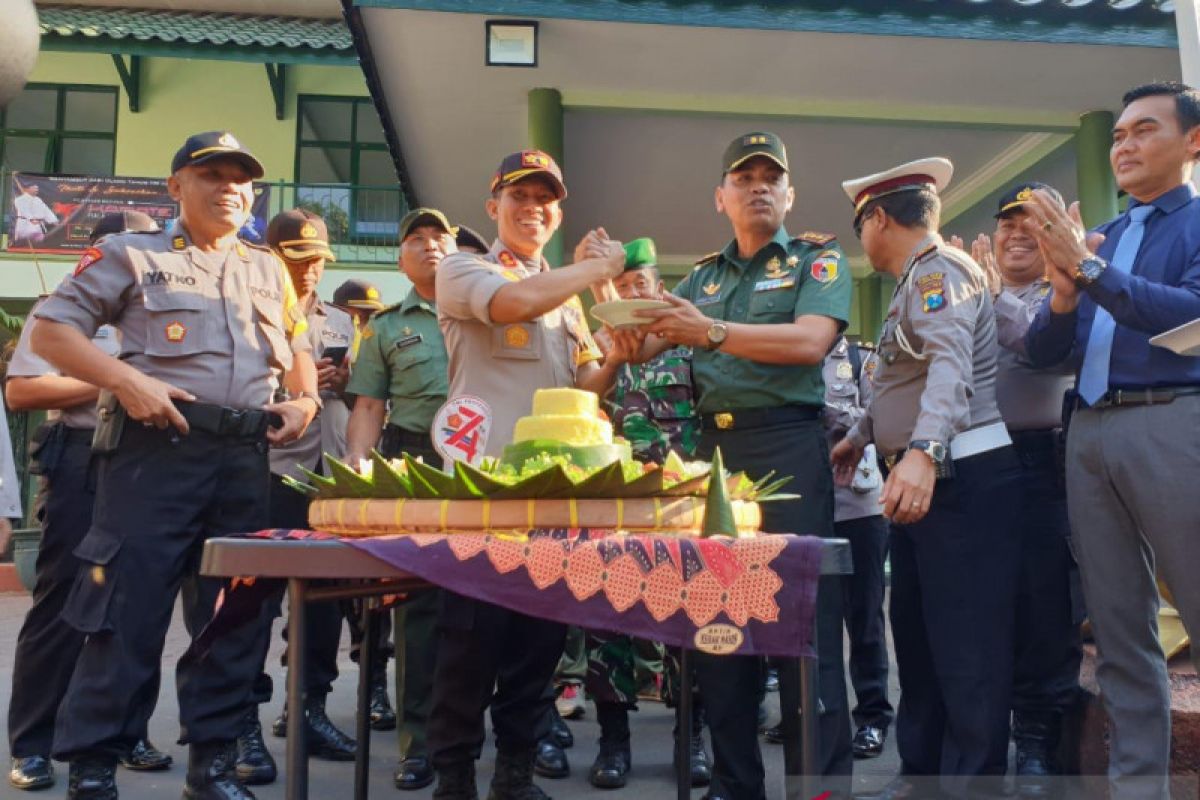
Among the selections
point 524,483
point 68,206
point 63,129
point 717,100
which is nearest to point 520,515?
point 524,483

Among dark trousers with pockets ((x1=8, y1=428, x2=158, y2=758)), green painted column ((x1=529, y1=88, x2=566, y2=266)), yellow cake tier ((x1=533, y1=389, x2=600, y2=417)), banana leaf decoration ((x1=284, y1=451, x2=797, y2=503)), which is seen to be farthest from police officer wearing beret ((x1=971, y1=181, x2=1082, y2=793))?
green painted column ((x1=529, y1=88, x2=566, y2=266))

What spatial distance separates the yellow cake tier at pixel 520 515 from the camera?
6.07 ft

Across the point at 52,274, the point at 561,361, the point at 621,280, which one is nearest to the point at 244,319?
the point at 561,361

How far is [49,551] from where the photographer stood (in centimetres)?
343

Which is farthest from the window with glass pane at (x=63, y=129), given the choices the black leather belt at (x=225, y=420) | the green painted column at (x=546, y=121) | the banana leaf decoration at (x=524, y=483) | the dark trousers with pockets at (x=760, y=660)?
the banana leaf decoration at (x=524, y=483)

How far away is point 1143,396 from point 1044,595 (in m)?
0.97

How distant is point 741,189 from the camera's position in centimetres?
323

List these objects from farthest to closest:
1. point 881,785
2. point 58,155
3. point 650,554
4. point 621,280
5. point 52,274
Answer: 1. point 58,155
2. point 52,274
3. point 621,280
4. point 881,785
5. point 650,554

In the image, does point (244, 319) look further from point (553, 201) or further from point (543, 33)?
point (543, 33)

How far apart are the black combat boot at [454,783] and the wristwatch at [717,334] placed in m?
1.27

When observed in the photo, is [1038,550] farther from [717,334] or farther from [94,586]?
[94,586]

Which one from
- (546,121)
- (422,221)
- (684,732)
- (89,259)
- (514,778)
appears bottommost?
(514,778)

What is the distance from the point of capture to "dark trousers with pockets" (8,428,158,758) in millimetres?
3395

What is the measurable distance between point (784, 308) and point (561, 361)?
68 centimetres
